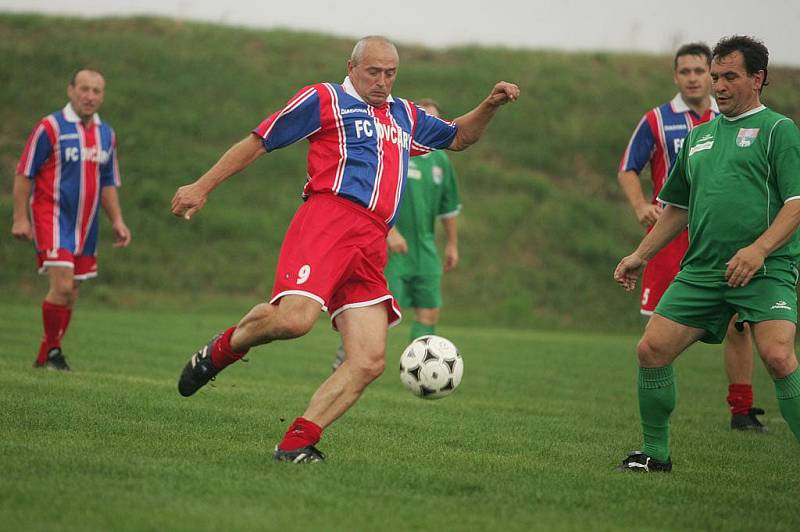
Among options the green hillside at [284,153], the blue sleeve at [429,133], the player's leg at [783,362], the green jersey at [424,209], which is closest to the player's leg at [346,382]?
the blue sleeve at [429,133]

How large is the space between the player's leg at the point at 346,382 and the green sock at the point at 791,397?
7.31 ft

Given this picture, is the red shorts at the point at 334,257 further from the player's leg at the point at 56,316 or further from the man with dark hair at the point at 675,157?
the player's leg at the point at 56,316

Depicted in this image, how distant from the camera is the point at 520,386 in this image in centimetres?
1161

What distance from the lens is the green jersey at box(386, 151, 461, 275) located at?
11938 millimetres

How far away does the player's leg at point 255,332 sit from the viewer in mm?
5957

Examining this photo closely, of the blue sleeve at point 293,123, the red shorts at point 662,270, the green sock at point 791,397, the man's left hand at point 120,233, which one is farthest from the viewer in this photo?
the man's left hand at point 120,233

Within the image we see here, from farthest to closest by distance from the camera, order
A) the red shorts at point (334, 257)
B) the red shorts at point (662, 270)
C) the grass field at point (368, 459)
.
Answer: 1. the red shorts at point (662, 270)
2. the red shorts at point (334, 257)
3. the grass field at point (368, 459)

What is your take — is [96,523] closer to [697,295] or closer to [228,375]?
[697,295]

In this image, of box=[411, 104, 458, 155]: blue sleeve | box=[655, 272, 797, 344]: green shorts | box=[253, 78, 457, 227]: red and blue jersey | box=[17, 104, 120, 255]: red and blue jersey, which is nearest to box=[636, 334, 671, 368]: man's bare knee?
box=[655, 272, 797, 344]: green shorts

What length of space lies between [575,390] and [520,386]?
594mm

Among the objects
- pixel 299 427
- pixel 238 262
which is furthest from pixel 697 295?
pixel 238 262

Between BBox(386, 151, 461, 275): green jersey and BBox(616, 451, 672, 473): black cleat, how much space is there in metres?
5.68

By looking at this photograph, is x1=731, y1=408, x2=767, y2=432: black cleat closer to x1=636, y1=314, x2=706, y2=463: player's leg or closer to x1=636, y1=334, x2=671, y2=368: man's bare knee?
x1=636, y1=314, x2=706, y2=463: player's leg

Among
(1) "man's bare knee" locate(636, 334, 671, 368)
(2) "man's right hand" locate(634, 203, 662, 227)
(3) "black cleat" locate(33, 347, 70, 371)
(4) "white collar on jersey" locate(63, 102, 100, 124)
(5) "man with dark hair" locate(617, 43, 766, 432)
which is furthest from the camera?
(4) "white collar on jersey" locate(63, 102, 100, 124)
